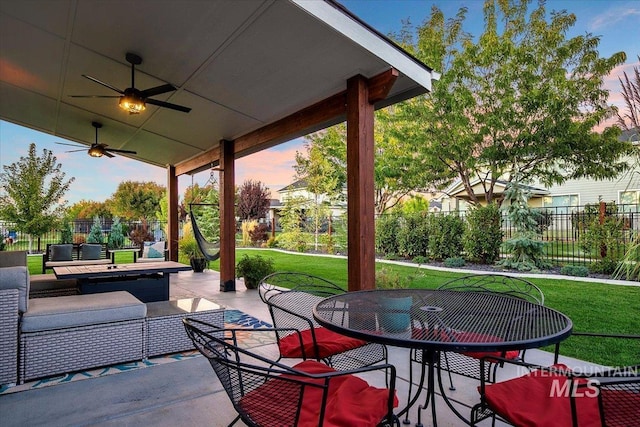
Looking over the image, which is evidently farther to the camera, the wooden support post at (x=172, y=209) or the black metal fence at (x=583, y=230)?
the wooden support post at (x=172, y=209)

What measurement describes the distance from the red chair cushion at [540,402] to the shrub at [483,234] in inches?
267

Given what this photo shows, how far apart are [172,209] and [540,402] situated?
886cm

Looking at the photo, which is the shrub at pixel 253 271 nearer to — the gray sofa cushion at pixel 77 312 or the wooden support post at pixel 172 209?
the gray sofa cushion at pixel 77 312

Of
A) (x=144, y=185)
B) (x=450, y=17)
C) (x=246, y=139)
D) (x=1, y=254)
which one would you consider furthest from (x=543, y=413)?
(x=144, y=185)

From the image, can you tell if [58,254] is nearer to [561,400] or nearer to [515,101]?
[561,400]

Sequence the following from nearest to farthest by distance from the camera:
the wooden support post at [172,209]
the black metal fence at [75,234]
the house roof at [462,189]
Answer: the wooden support post at [172,209], the house roof at [462,189], the black metal fence at [75,234]

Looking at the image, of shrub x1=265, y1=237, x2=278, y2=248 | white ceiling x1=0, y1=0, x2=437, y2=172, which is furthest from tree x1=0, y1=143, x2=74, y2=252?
shrub x1=265, y1=237, x2=278, y2=248

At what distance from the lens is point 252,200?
720 inches

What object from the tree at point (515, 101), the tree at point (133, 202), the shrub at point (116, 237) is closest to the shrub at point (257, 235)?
the shrub at point (116, 237)

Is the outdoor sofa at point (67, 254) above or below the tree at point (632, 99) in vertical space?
below

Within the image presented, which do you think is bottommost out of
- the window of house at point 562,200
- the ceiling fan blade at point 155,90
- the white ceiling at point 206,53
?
the window of house at point 562,200

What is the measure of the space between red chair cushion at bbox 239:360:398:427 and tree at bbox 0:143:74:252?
12.1m

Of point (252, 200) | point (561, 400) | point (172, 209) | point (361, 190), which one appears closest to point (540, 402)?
point (561, 400)

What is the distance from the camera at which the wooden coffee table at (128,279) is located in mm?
4223
